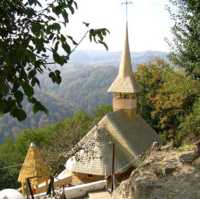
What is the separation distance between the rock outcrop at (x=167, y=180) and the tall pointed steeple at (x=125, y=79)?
14.2 metres

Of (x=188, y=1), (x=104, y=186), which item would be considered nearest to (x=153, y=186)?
(x=188, y=1)

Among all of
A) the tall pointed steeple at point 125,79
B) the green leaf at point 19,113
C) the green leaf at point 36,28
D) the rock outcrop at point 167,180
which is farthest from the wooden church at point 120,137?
the green leaf at point 36,28

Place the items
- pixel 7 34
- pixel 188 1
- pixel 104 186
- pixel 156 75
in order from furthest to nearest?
1. pixel 156 75
2. pixel 104 186
3. pixel 188 1
4. pixel 7 34

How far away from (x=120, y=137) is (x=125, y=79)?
3.96 m

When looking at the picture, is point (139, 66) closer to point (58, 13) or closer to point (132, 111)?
point (132, 111)

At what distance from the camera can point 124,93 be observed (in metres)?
21.8

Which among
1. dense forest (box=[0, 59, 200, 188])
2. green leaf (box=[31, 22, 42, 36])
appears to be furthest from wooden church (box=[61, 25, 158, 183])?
green leaf (box=[31, 22, 42, 36])

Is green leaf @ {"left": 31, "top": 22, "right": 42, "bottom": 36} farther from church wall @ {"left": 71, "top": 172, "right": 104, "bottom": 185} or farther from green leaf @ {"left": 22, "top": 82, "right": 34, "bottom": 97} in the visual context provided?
church wall @ {"left": 71, "top": 172, "right": 104, "bottom": 185}

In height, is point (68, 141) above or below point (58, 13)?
below

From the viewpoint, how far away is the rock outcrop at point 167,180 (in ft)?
19.8

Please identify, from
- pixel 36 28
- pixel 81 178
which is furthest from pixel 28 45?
pixel 81 178

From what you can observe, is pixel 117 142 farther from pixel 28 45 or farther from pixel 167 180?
pixel 28 45

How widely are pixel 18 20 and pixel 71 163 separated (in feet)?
52.4

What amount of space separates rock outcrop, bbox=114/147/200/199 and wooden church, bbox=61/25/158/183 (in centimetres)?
842
